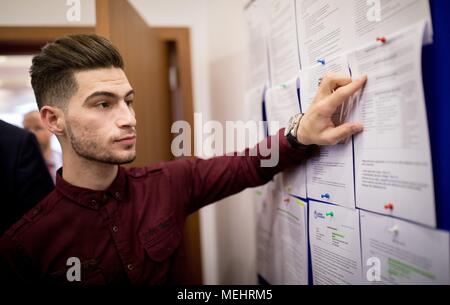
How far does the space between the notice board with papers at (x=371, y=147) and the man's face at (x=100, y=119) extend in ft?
1.46

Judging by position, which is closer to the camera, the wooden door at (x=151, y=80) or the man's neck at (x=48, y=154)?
the wooden door at (x=151, y=80)

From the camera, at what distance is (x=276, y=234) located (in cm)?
92

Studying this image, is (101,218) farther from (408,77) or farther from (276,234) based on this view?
(408,77)

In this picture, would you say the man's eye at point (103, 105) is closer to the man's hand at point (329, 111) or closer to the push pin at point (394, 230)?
the man's hand at point (329, 111)

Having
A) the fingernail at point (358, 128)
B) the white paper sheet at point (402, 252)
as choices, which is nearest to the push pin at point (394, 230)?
the white paper sheet at point (402, 252)

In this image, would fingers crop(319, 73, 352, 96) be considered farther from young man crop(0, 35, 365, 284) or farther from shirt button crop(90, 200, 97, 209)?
shirt button crop(90, 200, 97, 209)

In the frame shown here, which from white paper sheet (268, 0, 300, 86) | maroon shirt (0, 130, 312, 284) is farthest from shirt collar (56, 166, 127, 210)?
white paper sheet (268, 0, 300, 86)

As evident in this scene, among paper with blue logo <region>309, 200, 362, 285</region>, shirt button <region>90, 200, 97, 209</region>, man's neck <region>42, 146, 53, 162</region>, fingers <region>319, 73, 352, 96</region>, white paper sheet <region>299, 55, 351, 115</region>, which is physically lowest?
paper with blue logo <region>309, 200, 362, 285</region>

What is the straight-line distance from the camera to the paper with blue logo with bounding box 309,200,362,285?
1.90ft

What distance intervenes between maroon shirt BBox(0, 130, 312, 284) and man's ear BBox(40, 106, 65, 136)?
0.13 meters

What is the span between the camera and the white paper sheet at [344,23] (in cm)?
45

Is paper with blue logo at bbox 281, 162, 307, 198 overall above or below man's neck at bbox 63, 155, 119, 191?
below

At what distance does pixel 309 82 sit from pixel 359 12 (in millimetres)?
177

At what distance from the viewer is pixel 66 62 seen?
69 centimetres
